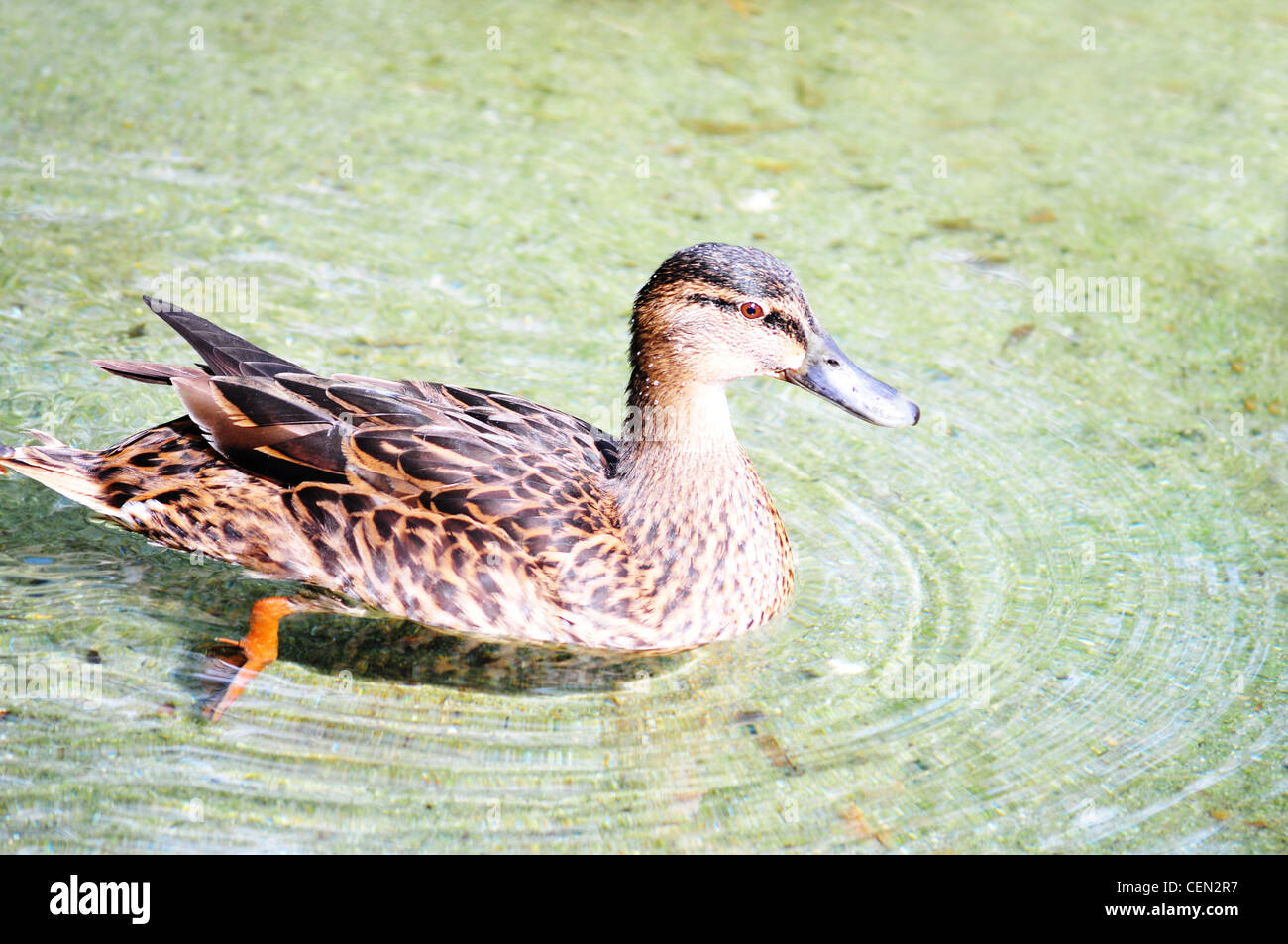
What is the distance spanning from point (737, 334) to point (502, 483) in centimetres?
91

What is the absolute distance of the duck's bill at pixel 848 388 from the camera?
4.72m

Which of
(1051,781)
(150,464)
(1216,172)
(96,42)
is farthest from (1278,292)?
(96,42)

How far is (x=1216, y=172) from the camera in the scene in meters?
7.88

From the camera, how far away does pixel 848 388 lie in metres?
4.73

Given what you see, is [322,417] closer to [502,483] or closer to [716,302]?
[502,483]

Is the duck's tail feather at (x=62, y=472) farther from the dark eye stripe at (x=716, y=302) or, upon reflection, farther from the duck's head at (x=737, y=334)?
the dark eye stripe at (x=716, y=302)

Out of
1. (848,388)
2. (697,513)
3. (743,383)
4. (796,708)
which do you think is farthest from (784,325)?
(743,383)

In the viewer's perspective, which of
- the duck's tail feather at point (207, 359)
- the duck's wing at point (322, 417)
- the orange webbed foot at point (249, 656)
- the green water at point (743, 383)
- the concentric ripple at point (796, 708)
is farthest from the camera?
the duck's tail feather at point (207, 359)

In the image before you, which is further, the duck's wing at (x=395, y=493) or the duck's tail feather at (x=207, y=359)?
the duck's tail feather at (x=207, y=359)

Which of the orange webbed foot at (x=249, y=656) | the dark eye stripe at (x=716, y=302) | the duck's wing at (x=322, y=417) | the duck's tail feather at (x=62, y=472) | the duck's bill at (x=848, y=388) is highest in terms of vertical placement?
the dark eye stripe at (x=716, y=302)

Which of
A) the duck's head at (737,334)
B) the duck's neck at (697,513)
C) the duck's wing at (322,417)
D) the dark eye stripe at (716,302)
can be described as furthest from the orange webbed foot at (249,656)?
the dark eye stripe at (716,302)

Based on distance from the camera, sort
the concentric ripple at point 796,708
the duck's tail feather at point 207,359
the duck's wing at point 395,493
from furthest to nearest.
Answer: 1. the duck's tail feather at point 207,359
2. the duck's wing at point 395,493
3. the concentric ripple at point 796,708

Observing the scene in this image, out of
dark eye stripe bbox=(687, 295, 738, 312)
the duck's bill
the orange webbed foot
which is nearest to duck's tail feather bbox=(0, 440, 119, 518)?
the orange webbed foot

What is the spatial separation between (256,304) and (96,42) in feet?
9.42
